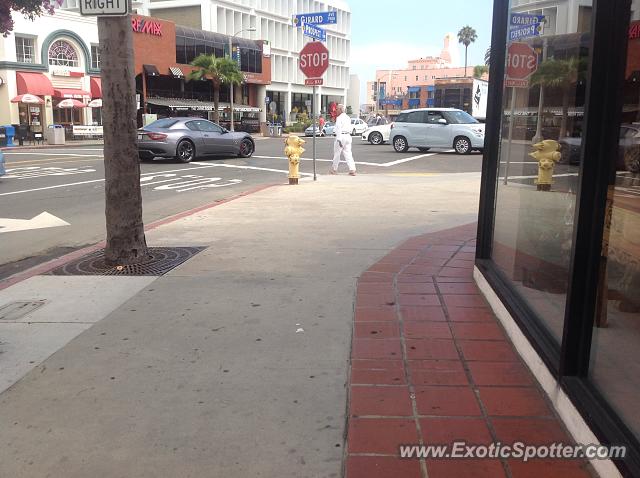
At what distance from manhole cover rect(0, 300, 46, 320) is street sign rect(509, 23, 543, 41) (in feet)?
13.4

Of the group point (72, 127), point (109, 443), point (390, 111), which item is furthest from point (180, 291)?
point (390, 111)

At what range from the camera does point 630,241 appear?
2930mm

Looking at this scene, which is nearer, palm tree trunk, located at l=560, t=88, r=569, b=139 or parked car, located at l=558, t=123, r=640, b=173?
parked car, located at l=558, t=123, r=640, b=173

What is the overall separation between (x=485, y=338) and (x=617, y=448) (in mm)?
1606

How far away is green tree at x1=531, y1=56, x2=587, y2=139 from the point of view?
3.03 meters

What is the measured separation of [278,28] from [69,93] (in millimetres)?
44134

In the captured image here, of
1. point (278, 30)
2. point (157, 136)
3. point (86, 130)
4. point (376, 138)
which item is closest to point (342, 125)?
point (157, 136)

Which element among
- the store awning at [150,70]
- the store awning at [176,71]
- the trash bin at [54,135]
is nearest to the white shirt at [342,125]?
the trash bin at [54,135]

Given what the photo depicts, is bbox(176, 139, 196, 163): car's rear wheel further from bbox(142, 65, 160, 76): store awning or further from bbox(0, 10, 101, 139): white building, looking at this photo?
bbox(142, 65, 160, 76): store awning

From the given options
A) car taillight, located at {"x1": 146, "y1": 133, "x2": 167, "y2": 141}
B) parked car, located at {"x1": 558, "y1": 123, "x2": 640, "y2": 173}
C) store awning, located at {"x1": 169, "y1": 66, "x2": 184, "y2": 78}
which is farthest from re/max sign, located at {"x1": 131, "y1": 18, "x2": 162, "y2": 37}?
parked car, located at {"x1": 558, "y1": 123, "x2": 640, "y2": 173}

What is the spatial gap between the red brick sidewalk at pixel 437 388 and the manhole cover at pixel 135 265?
202 centimetres

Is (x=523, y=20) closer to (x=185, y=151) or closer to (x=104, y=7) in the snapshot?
(x=104, y=7)

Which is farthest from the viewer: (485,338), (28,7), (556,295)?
(28,7)

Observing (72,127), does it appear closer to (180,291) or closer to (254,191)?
(254,191)
